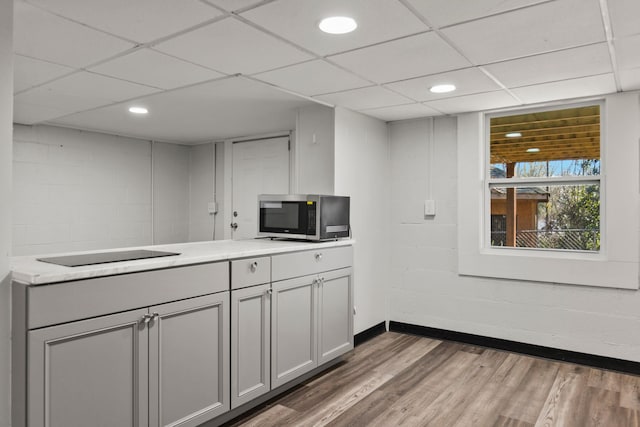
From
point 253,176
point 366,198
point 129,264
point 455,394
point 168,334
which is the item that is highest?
point 253,176

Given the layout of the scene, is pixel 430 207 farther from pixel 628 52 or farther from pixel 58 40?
pixel 58 40

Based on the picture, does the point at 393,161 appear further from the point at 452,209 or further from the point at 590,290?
the point at 590,290

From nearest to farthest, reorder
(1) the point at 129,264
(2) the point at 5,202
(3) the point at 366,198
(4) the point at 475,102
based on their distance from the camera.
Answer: (2) the point at 5,202, (1) the point at 129,264, (4) the point at 475,102, (3) the point at 366,198

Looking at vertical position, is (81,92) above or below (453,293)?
above

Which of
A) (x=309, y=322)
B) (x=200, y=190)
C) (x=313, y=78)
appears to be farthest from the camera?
(x=200, y=190)

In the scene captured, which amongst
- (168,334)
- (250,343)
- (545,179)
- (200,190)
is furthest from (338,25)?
(200,190)

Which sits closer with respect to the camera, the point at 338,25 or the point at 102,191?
the point at 338,25

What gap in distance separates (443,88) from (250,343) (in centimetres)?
210

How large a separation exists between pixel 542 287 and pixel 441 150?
1438mm

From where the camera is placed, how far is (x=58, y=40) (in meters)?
2.15

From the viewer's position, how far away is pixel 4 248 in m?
1.68

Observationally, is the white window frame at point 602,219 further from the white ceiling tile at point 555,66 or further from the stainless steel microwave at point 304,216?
the stainless steel microwave at point 304,216

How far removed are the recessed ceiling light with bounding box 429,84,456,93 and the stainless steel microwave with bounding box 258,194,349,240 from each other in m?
1.00

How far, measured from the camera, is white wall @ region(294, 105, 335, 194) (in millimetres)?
3541
